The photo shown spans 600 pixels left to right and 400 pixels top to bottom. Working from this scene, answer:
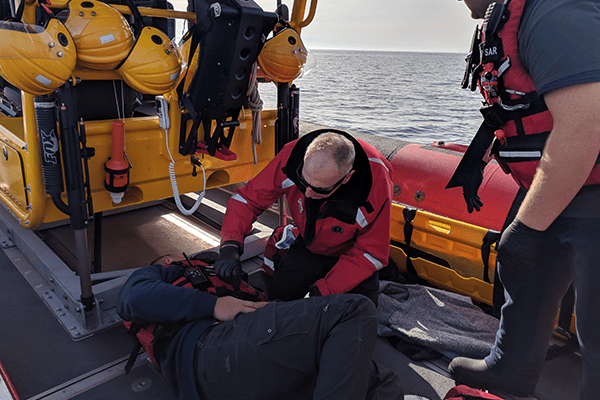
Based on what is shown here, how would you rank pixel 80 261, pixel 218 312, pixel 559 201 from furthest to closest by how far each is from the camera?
pixel 80 261 → pixel 218 312 → pixel 559 201

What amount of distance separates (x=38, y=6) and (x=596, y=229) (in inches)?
86.5

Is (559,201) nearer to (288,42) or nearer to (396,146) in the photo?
(288,42)

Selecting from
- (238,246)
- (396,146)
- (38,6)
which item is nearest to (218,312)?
(238,246)

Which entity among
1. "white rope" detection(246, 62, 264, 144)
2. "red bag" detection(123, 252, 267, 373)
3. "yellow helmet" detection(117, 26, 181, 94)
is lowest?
"red bag" detection(123, 252, 267, 373)

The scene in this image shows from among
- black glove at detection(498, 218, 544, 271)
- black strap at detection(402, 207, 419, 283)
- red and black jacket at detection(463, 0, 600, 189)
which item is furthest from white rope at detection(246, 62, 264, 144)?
black glove at detection(498, 218, 544, 271)

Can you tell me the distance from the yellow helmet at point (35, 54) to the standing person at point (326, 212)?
981mm

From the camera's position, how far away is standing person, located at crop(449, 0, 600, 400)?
1152 millimetres

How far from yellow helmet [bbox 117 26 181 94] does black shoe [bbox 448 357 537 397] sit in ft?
6.05

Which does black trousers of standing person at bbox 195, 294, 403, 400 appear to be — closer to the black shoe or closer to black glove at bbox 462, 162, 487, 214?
the black shoe

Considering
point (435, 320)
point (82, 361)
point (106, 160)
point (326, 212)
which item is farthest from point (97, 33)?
point (435, 320)

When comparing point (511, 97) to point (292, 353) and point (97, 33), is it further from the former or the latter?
point (97, 33)

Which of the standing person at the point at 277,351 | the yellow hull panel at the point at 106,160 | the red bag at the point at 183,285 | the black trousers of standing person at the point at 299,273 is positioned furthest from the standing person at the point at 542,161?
the yellow hull panel at the point at 106,160

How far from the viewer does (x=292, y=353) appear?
1.54 m

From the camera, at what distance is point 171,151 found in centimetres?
258
